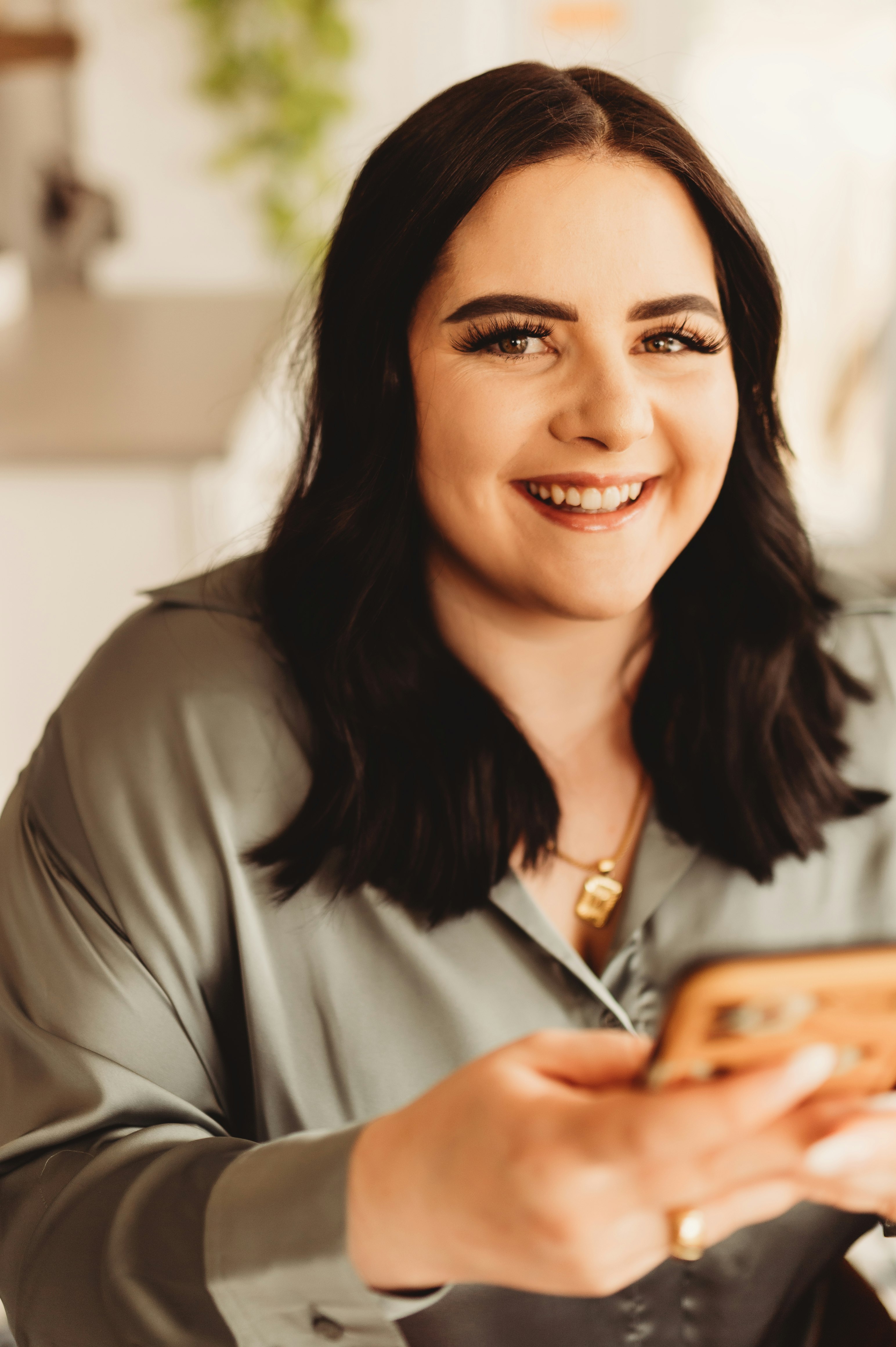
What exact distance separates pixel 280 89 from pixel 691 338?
10.7ft

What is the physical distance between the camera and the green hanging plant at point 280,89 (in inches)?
145

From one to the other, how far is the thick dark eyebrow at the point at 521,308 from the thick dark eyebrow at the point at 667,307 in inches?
1.8

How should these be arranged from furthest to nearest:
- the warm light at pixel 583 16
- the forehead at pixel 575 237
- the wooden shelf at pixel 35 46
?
the warm light at pixel 583 16
the wooden shelf at pixel 35 46
the forehead at pixel 575 237

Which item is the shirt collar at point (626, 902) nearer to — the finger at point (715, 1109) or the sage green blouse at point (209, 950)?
the sage green blouse at point (209, 950)

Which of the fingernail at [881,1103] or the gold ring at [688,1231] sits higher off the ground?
the fingernail at [881,1103]

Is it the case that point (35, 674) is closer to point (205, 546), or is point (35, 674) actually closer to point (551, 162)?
point (205, 546)

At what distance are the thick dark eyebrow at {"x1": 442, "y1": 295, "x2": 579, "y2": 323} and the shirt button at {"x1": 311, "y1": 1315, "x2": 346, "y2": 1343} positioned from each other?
677 mm

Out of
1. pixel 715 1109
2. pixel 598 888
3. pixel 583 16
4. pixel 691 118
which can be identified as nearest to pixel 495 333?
pixel 598 888

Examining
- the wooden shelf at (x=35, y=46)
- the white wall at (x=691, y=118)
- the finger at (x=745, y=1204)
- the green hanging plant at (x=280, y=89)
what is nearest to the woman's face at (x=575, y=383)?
the finger at (x=745, y=1204)

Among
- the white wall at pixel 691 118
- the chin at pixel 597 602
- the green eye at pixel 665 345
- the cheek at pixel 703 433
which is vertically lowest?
the chin at pixel 597 602

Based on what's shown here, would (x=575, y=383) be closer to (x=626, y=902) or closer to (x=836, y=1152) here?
(x=626, y=902)

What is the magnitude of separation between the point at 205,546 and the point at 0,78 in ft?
7.19

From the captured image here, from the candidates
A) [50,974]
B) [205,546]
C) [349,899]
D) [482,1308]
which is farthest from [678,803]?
[205,546]

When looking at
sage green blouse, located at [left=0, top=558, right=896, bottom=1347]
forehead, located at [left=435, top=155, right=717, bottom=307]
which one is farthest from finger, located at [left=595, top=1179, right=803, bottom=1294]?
forehead, located at [left=435, top=155, right=717, bottom=307]
